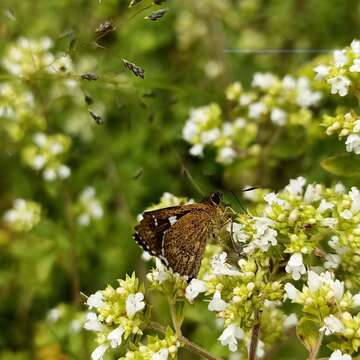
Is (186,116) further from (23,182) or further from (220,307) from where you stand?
(220,307)

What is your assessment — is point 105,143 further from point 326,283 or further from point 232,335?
point 326,283

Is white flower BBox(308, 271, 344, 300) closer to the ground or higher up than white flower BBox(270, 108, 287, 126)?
higher up

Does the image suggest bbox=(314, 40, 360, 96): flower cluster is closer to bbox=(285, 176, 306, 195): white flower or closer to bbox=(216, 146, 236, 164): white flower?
bbox=(285, 176, 306, 195): white flower

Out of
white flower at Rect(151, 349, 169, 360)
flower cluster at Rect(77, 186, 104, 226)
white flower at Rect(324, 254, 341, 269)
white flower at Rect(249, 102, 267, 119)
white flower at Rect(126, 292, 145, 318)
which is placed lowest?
A: flower cluster at Rect(77, 186, 104, 226)

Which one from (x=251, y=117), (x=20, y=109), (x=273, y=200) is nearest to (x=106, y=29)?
(x=273, y=200)

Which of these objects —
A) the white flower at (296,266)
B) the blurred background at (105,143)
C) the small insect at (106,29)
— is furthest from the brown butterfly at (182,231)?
the blurred background at (105,143)

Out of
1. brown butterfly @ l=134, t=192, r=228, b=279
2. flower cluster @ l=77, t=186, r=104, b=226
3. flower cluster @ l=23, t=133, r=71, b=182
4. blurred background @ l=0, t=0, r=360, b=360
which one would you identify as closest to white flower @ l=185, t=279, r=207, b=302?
brown butterfly @ l=134, t=192, r=228, b=279

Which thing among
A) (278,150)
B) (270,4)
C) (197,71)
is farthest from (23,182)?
(270,4)
